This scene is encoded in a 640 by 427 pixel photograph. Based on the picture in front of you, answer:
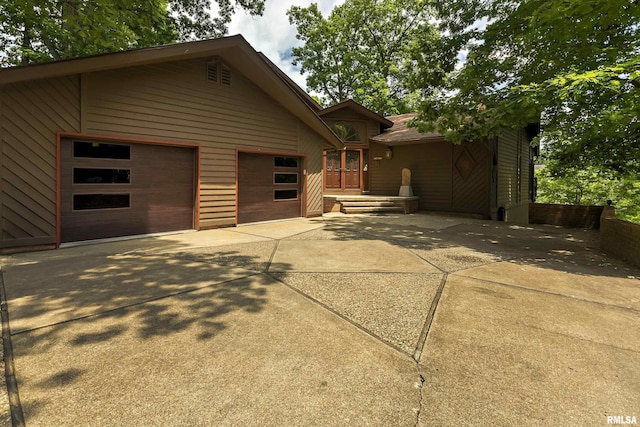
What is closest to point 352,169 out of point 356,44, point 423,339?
point 423,339

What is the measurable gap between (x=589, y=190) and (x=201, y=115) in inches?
820

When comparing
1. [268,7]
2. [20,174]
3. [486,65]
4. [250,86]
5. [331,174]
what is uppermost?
[268,7]

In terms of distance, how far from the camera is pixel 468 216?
1129cm

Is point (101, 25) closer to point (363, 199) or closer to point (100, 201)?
point (100, 201)

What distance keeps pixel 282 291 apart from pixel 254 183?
5.78 metres

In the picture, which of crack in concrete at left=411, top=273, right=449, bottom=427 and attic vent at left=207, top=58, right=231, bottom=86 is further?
attic vent at left=207, top=58, right=231, bottom=86

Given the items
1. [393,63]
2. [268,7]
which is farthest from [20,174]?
[393,63]

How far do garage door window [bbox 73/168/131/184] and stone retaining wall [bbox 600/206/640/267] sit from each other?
9.31 m

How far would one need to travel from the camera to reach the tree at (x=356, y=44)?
24469mm

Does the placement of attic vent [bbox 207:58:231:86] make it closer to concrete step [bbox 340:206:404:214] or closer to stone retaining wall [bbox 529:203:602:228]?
concrete step [bbox 340:206:404:214]

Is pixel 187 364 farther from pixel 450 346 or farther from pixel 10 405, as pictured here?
pixel 450 346

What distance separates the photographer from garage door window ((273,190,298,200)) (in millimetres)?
9172

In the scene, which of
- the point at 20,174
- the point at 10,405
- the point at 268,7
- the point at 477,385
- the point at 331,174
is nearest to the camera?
the point at 10,405

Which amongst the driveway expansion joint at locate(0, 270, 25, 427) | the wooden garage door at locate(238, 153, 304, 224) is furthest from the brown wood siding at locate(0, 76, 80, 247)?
the wooden garage door at locate(238, 153, 304, 224)
